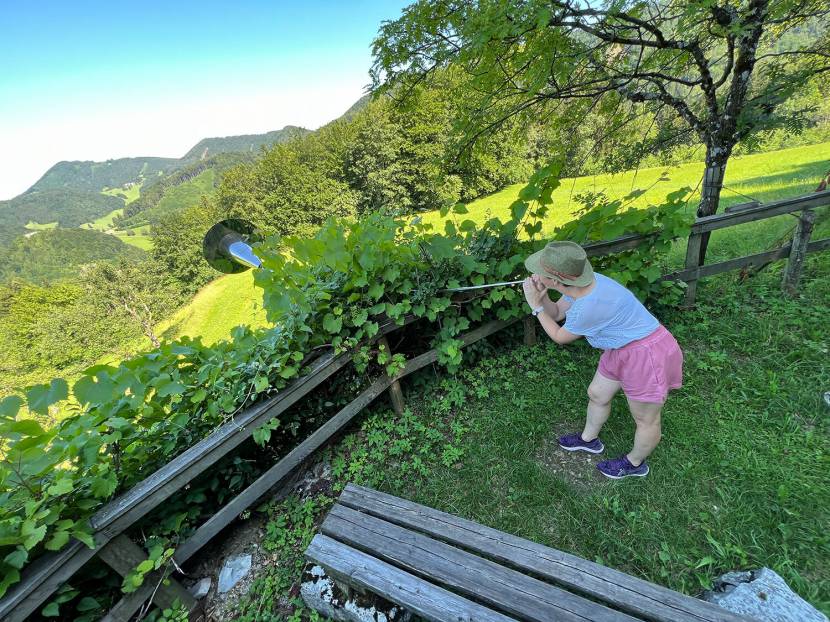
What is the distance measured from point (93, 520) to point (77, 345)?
39.6 metres

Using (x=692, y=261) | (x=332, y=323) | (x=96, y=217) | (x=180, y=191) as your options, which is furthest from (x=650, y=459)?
(x=96, y=217)

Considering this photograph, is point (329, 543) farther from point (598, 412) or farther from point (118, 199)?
point (118, 199)

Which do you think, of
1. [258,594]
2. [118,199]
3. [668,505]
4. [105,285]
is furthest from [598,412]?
[118,199]

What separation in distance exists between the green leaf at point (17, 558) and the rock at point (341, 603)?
1294mm

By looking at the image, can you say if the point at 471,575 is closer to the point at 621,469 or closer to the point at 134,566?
the point at 621,469

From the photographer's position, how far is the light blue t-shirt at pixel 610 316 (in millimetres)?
2113

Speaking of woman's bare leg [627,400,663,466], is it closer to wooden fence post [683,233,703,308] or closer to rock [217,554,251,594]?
wooden fence post [683,233,703,308]

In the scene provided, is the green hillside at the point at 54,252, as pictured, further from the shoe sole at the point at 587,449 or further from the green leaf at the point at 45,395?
the shoe sole at the point at 587,449

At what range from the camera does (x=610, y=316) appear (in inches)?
83.9

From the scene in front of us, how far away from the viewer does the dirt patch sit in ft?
8.37

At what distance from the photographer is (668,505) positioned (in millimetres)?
2277

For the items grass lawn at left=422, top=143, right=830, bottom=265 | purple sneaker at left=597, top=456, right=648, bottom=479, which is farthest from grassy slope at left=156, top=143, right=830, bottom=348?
purple sneaker at left=597, top=456, right=648, bottom=479

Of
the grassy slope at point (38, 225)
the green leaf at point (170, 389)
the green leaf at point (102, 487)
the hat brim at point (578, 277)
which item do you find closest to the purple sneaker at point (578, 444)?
the hat brim at point (578, 277)

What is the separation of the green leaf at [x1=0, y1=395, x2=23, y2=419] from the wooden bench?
1575mm
